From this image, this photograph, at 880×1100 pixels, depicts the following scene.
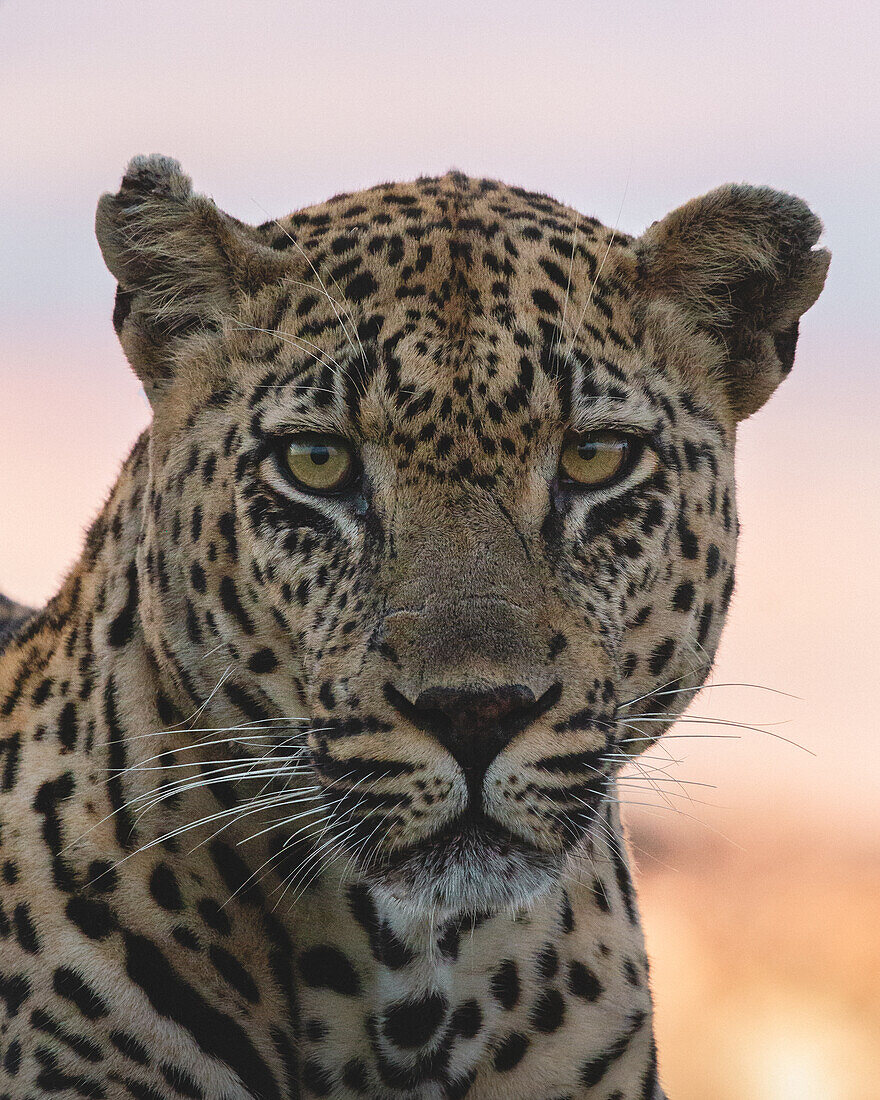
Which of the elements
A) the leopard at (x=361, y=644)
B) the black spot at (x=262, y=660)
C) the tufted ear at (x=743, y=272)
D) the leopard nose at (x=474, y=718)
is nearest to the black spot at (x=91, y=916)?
the leopard at (x=361, y=644)

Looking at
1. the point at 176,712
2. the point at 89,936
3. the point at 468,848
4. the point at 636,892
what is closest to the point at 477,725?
the point at 468,848

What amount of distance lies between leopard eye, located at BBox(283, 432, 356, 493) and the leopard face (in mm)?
11

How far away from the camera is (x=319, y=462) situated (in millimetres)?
5566

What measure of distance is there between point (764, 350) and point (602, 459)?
130 cm

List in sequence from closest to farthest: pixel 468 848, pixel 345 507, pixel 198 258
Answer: pixel 468 848
pixel 345 507
pixel 198 258

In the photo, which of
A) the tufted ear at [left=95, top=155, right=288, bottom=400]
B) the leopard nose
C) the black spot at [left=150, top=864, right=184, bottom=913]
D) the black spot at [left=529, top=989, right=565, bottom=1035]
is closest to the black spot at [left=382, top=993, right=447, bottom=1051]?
the black spot at [left=529, top=989, right=565, bottom=1035]

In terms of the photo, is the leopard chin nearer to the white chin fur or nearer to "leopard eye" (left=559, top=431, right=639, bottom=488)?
the white chin fur

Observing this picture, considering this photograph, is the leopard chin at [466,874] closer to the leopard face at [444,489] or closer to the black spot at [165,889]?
the leopard face at [444,489]

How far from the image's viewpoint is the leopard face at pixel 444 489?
16.4 feet

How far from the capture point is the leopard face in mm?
5012

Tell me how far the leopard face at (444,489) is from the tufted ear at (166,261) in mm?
12

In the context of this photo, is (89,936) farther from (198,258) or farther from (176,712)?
(198,258)

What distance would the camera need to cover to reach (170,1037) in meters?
5.64

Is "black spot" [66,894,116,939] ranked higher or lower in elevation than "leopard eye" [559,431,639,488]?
lower
